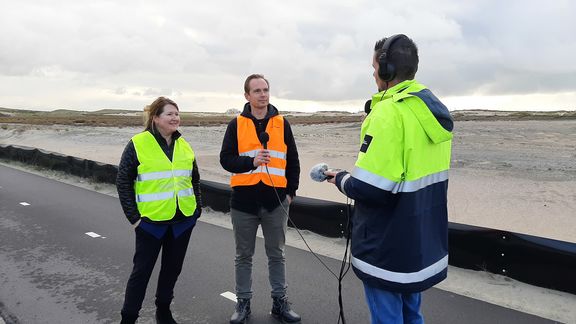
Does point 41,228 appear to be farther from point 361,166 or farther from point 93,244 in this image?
point 361,166

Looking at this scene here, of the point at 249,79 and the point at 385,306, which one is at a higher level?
the point at 249,79

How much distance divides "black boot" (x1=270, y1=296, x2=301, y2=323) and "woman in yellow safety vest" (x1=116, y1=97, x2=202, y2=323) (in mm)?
993

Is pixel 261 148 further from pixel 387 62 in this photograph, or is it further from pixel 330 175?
pixel 387 62

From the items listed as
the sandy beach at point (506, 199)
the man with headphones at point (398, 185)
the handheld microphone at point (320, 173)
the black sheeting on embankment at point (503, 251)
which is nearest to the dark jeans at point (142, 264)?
the handheld microphone at point (320, 173)

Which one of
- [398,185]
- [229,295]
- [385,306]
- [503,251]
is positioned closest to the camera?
[398,185]

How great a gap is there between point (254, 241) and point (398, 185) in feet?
6.14

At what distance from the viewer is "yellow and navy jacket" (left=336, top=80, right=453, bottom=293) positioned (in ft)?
6.93

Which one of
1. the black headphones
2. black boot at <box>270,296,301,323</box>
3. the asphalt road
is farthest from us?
the asphalt road

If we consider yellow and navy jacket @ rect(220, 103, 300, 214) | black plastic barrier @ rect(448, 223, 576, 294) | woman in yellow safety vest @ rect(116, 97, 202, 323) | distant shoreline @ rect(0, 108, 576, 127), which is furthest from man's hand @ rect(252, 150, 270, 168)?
distant shoreline @ rect(0, 108, 576, 127)

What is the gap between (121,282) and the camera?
4.79 meters

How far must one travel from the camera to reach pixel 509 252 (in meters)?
4.56

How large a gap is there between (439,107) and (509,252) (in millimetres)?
3051

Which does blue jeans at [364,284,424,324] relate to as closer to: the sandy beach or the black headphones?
the black headphones

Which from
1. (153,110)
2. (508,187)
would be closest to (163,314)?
(153,110)
